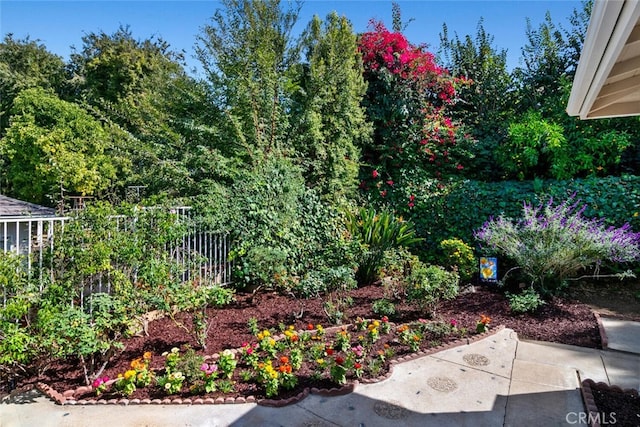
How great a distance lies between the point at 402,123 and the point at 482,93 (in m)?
2.44

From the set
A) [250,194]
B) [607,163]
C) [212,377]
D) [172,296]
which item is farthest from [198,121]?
[607,163]

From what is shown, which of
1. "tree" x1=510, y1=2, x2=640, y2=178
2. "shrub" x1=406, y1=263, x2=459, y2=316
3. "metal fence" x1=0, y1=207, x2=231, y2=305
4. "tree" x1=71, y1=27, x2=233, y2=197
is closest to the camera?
Answer: "metal fence" x1=0, y1=207, x2=231, y2=305

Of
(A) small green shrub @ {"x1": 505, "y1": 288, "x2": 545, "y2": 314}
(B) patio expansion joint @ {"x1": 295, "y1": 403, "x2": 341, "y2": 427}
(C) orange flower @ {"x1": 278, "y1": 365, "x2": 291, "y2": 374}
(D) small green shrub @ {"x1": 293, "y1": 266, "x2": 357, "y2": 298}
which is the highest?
(D) small green shrub @ {"x1": 293, "y1": 266, "x2": 357, "y2": 298}

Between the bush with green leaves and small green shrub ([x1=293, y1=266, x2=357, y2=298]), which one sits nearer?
small green shrub ([x1=293, y1=266, x2=357, y2=298])

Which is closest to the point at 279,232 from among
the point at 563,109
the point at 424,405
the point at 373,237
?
the point at 373,237

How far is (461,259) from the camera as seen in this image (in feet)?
19.9

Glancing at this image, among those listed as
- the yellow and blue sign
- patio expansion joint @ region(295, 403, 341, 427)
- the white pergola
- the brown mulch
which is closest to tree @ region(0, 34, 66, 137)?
the brown mulch

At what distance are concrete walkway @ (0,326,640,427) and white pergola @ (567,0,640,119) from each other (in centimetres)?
212

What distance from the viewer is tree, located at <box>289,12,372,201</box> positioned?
21.4ft

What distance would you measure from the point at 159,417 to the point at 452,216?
6.07 m

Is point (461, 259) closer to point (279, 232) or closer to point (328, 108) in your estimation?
point (279, 232)

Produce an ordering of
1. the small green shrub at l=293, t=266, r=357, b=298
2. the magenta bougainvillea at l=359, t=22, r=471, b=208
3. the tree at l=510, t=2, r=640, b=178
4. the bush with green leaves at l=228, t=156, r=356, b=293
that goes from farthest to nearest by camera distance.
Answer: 1. the magenta bougainvillea at l=359, t=22, r=471, b=208
2. the tree at l=510, t=2, r=640, b=178
3. the bush with green leaves at l=228, t=156, r=356, b=293
4. the small green shrub at l=293, t=266, r=357, b=298

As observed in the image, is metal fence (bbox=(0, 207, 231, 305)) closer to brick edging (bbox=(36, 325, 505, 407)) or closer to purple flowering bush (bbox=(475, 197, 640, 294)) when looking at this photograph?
brick edging (bbox=(36, 325, 505, 407))

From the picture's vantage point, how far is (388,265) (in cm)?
610
